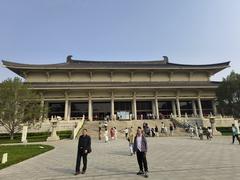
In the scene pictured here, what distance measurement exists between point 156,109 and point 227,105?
1160 cm

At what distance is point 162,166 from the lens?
8906mm

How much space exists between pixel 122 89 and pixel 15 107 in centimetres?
1894

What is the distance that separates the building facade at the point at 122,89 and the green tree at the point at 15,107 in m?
9.66

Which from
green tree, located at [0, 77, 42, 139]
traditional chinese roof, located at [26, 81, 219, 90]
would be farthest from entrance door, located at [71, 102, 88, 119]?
green tree, located at [0, 77, 42, 139]

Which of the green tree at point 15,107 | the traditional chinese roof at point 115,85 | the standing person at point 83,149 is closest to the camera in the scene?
the standing person at point 83,149

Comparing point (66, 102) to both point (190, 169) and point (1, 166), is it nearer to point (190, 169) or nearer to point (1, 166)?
point (1, 166)

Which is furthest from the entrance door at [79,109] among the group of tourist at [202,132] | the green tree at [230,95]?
the green tree at [230,95]

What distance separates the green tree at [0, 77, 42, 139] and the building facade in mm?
9655

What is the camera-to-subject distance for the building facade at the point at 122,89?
40.0 m

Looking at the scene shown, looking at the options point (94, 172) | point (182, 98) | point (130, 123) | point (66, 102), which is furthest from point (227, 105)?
point (94, 172)

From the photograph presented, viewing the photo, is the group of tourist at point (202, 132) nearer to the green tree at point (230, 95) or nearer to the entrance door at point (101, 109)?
the green tree at point (230, 95)

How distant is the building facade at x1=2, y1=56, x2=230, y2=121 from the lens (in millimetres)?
40031

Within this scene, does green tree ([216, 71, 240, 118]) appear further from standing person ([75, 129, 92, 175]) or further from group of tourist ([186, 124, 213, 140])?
standing person ([75, 129, 92, 175])

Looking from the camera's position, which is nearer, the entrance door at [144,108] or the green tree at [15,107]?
the green tree at [15,107]
